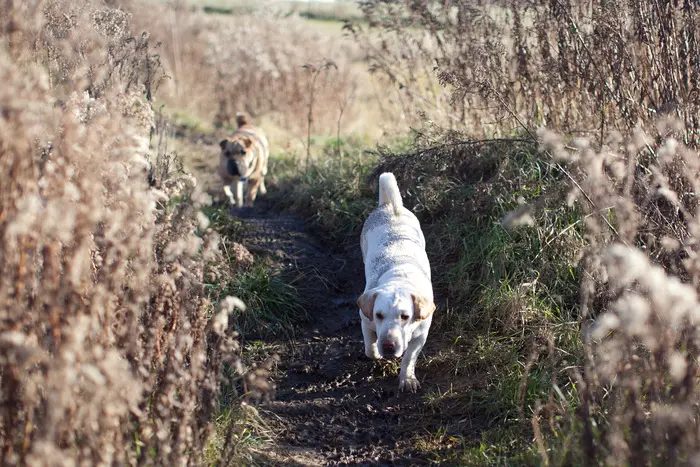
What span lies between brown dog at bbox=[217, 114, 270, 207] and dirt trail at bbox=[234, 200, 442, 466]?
1678mm

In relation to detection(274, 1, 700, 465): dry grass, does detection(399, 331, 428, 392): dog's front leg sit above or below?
below

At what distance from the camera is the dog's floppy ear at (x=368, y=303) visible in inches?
149

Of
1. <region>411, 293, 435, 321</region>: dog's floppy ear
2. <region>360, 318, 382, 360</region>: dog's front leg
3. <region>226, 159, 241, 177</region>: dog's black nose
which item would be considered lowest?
<region>360, 318, 382, 360</region>: dog's front leg

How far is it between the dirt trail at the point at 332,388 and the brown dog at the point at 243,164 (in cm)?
168

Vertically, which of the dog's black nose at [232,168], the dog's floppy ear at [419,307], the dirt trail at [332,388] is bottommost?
the dirt trail at [332,388]

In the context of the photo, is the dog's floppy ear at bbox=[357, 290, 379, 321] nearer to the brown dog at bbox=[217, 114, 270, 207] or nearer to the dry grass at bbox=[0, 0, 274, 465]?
the dry grass at bbox=[0, 0, 274, 465]

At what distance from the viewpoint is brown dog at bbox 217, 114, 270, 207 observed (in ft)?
23.9

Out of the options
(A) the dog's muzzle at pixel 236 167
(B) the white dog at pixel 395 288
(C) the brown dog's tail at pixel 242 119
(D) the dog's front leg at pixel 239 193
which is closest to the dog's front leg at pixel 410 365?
(B) the white dog at pixel 395 288

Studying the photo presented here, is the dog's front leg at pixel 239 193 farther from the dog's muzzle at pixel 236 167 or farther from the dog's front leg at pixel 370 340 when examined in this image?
the dog's front leg at pixel 370 340

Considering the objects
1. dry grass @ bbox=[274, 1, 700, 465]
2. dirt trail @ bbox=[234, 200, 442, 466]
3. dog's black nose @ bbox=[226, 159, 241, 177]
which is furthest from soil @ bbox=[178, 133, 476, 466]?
dog's black nose @ bbox=[226, 159, 241, 177]

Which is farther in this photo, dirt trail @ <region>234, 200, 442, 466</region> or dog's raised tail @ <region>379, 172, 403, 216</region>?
dog's raised tail @ <region>379, 172, 403, 216</region>

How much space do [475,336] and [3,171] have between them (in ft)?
10.6

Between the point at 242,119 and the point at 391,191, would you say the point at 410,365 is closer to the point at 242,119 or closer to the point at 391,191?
the point at 391,191

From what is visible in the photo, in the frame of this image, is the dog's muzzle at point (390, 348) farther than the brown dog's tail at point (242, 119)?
No
